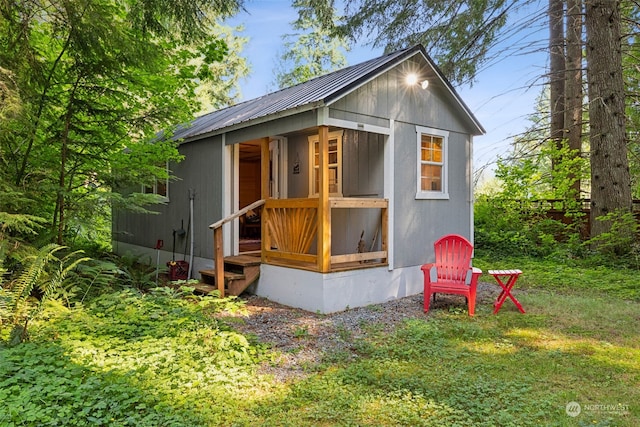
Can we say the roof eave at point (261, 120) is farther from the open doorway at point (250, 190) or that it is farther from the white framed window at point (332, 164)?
the white framed window at point (332, 164)

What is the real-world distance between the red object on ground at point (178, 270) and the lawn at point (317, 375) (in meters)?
2.71

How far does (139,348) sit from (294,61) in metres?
21.2

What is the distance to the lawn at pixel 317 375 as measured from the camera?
8.98ft

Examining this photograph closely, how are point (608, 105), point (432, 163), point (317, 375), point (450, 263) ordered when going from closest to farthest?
1. point (317, 375)
2. point (450, 263)
3. point (432, 163)
4. point (608, 105)

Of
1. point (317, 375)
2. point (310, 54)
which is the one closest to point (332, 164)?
point (317, 375)

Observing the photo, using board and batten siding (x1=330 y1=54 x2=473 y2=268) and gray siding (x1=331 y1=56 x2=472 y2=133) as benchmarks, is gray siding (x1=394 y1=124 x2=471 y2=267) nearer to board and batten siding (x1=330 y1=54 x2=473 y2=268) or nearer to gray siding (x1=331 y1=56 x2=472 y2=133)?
board and batten siding (x1=330 y1=54 x2=473 y2=268)

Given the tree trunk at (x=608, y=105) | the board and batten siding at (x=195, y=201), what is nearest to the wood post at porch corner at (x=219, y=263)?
the board and batten siding at (x=195, y=201)

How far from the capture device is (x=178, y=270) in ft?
26.1

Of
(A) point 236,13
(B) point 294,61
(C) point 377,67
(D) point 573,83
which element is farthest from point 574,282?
(B) point 294,61

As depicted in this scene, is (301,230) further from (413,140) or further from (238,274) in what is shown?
(413,140)

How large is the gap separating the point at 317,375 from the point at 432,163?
464 cm

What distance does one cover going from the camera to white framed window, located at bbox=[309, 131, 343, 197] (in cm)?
717

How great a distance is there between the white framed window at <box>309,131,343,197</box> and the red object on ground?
2.90 m

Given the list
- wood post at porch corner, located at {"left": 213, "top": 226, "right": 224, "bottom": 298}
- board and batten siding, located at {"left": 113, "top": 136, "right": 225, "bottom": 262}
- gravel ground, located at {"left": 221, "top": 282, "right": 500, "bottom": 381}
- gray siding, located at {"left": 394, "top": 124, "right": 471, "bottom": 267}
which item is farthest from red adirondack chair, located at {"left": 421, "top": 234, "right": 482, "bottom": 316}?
board and batten siding, located at {"left": 113, "top": 136, "right": 225, "bottom": 262}
